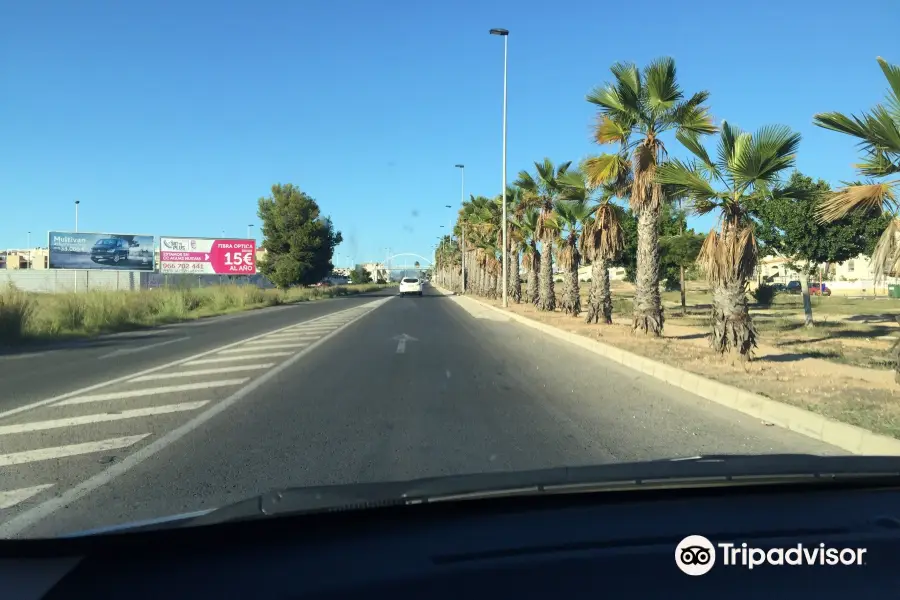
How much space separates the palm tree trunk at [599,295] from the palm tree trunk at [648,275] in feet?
14.2

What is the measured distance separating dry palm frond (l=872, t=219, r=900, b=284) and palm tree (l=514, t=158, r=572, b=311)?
20.9 m

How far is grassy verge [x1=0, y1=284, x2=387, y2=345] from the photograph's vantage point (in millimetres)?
19656

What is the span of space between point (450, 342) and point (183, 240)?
42.2 metres

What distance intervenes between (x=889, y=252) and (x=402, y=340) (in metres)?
12.2

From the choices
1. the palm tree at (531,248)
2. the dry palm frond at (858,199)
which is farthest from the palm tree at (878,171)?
the palm tree at (531,248)

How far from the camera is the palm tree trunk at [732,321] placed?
12336mm

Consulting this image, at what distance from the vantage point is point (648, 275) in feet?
57.8

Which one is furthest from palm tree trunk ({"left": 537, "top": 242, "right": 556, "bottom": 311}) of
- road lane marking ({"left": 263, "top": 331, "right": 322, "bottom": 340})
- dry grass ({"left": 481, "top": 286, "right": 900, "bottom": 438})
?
road lane marking ({"left": 263, "top": 331, "right": 322, "bottom": 340})

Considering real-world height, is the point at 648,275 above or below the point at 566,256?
below

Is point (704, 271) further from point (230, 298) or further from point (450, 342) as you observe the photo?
point (230, 298)

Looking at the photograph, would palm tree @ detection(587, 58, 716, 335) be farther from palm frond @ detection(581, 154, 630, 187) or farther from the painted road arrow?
the painted road arrow

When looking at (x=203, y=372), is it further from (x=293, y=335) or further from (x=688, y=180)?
(x=688, y=180)

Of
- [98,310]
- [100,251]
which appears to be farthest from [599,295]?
[100,251]

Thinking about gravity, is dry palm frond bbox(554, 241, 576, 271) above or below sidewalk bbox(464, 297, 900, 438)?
above
